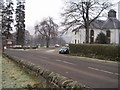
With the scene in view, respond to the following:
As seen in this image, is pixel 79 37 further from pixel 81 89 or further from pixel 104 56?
pixel 81 89

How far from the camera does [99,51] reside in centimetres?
2673

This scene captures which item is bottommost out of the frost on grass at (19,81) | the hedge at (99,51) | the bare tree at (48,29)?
the frost on grass at (19,81)

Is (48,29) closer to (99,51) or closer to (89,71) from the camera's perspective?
(99,51)

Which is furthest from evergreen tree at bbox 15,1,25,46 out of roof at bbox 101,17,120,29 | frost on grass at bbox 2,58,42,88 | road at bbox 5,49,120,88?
frost on grass at bbox 2,58,42,88

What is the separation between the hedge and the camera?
2305 cm

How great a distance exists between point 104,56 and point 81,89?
21.6 metres

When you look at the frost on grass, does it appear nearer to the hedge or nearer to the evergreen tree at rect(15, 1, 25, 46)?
the hedge

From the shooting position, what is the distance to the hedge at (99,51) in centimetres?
2305

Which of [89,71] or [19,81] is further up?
[19,81]

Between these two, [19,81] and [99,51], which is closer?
[19,81]

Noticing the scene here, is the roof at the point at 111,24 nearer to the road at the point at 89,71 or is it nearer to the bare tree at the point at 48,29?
the bare tree at the point at 48,29

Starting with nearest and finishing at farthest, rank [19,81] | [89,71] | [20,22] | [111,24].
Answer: [19,81]
[89,71]
[111,24]
[20,22]

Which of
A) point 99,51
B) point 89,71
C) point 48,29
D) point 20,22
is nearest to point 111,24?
point 48,29

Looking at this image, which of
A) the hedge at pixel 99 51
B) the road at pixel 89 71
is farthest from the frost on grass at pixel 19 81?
the hedge at pixel 99 51
